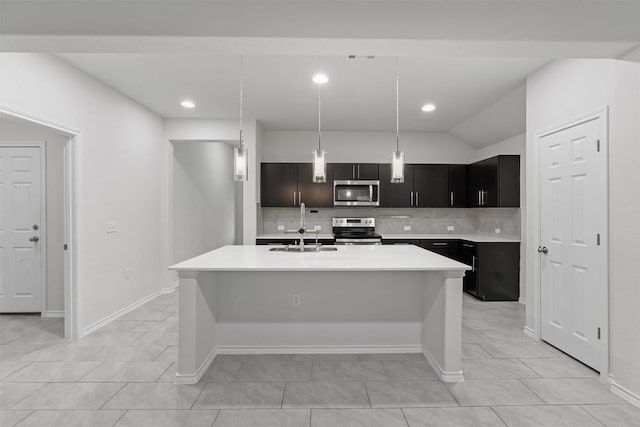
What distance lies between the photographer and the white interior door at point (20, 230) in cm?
406

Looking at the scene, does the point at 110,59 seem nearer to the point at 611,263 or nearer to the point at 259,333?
the point at 259,333

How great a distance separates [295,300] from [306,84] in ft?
7.66

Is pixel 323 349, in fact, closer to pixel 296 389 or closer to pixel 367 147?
pixel 296 389

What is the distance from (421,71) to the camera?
11.2 ft

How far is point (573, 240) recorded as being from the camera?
292 cm

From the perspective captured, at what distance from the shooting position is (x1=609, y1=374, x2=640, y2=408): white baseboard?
2.23 meters

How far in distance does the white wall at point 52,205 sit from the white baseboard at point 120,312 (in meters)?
0.69

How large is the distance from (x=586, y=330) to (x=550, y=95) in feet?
7.00

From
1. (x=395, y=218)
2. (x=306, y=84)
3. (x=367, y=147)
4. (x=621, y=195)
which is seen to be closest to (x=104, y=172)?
(x=306, y=84)

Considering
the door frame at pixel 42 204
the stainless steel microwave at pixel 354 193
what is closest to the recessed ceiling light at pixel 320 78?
the stainless steel microwave at pixel 354 193

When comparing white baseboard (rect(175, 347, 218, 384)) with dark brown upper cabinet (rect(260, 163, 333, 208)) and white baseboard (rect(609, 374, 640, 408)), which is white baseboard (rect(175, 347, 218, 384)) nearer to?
white baseboard (rect(609, 374, 640, 408))

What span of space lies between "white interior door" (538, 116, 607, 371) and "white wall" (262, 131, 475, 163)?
268cm

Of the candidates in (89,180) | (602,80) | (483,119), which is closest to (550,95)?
(602,80)

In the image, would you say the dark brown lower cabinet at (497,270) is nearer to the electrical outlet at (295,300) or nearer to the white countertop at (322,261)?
the white countertop at (322,261)
